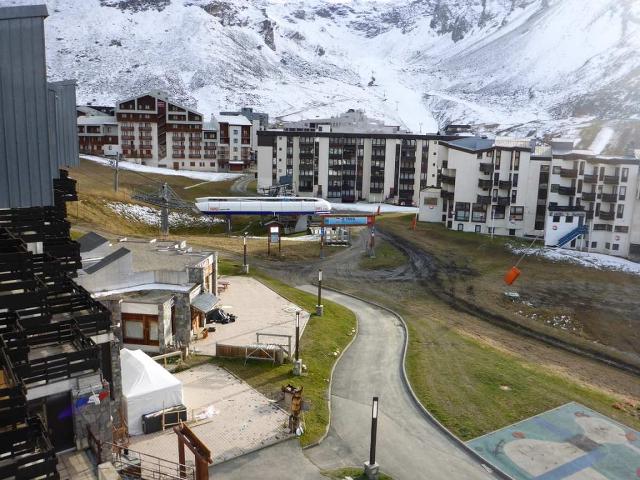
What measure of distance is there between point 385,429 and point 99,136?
117m

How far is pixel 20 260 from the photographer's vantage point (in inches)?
672

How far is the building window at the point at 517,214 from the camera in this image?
8200 centimetres

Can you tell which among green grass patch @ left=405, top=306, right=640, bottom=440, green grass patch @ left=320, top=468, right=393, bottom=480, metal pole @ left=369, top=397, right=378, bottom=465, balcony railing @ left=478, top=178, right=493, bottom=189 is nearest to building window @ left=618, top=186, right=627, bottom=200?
balcony railing @ left=478, top=178, right=493, bottom=189

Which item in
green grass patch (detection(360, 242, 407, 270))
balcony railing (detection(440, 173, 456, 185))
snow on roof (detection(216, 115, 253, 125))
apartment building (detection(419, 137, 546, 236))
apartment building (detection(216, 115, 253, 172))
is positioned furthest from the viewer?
snow on roof (detection(216, 115, 253, 125))

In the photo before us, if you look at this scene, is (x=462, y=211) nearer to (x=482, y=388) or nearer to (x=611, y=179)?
(x=611, y=179)

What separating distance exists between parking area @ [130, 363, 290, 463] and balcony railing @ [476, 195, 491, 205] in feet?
199

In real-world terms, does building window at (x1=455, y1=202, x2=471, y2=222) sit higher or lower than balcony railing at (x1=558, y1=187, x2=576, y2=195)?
lower

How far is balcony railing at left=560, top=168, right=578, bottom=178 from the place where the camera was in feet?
255

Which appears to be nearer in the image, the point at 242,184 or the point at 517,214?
the point at 517,214

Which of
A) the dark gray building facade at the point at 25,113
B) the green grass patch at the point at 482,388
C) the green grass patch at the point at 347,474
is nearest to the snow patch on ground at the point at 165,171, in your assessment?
the green grass patch at the point at 482,388

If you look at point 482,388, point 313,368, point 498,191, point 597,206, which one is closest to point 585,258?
point 597,206

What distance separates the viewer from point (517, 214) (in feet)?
269

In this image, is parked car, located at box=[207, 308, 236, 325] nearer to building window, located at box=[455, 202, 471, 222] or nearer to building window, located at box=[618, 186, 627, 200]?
building window, located at box=[455, 202, 471, 222]

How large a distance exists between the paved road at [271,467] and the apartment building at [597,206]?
208 feet
